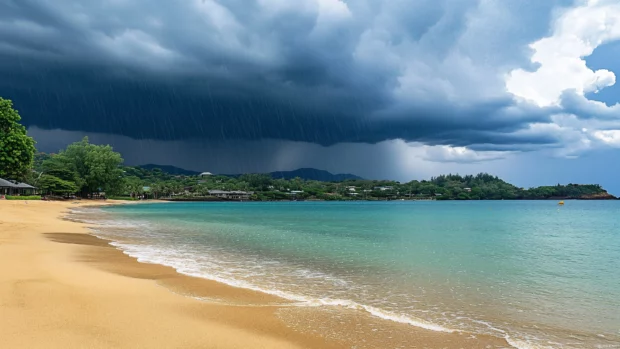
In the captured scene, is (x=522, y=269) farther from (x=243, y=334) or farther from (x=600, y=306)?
(x=243, y=334)

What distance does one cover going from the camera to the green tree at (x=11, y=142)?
154ft

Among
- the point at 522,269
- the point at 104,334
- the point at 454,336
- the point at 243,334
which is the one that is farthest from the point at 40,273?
the point at 522,269

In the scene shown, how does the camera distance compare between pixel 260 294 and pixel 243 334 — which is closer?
pixel 243 334

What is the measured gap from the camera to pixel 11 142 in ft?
155

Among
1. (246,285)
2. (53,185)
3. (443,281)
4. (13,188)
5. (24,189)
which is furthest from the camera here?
(53,185)

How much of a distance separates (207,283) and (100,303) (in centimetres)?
323

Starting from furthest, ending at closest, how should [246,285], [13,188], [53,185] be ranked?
[53,185]
[13,188]
[246,285]

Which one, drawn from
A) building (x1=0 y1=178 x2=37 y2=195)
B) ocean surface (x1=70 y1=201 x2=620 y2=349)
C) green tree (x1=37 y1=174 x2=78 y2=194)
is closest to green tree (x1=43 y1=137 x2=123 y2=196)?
green tree (x1=37 y1=174 x2=78 y2=194)

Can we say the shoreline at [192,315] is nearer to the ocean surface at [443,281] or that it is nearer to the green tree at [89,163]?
the ocean surface at [443,281]

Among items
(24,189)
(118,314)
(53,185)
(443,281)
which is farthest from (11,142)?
(443,281)

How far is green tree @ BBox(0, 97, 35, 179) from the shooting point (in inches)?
1845

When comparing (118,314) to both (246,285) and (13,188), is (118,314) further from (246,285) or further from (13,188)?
(13,188)

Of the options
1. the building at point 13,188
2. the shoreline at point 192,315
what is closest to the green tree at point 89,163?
the building at point 13,188

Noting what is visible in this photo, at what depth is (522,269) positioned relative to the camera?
558 inches
